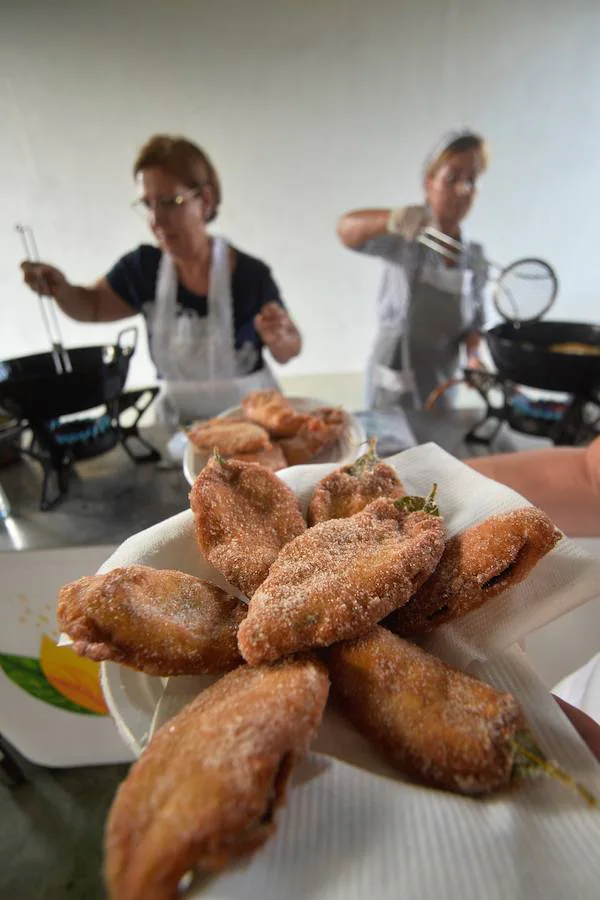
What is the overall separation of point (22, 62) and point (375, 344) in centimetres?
219

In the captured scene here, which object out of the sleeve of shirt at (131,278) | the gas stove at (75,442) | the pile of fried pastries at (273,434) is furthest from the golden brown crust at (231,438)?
the sleeve of shirt at (131,278)

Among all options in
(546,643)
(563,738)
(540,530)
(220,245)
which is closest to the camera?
(563,738)

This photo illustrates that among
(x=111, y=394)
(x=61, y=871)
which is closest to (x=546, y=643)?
(x=111, y=394)

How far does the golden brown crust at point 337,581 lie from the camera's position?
0.63 m

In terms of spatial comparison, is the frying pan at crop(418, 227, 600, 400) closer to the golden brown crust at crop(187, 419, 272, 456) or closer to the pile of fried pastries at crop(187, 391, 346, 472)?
the pile of fried pastries at crop(187, 391, 346, 472)

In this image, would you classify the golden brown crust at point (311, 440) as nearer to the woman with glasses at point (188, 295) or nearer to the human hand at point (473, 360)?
the woman with glasses at point (188, 295)

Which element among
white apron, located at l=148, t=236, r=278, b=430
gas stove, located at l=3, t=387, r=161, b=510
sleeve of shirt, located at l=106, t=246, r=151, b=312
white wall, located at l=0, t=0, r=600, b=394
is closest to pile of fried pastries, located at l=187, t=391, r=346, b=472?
gas stove, located at l=3, t=387, r=161, b=510

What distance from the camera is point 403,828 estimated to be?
513mm

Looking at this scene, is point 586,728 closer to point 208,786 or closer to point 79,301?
point 208,786

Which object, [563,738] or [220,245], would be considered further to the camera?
[220,245]

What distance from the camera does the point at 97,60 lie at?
6.72 ft

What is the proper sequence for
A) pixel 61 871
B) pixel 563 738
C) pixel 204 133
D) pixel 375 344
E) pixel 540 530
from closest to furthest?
pixel 563 738
pixel 540 530
pixel 61 871
pixel 204 133
pixel 375 344

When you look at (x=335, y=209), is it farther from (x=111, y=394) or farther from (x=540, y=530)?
(x=540, y=530)

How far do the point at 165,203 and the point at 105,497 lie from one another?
1600mm
